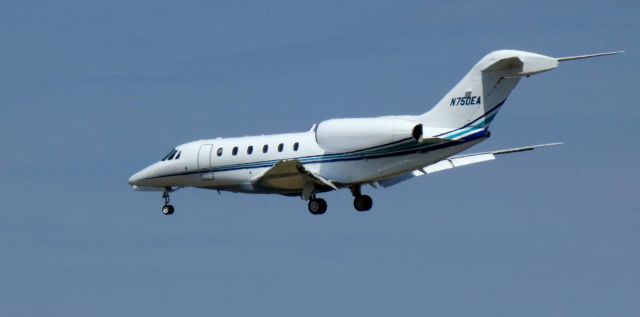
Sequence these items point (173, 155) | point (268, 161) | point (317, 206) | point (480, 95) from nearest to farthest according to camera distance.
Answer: point (480, 95) → point (317, 206) → point (268, 161) → point (173, 155)

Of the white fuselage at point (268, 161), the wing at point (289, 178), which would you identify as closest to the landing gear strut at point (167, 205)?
the white fuselage at point (268, 161)

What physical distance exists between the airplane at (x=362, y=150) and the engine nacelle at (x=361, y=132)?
3 cm

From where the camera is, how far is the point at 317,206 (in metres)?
73.0

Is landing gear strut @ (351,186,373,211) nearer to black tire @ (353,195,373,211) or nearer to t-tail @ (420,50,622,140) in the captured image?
black tire @ (353,195,373,211)

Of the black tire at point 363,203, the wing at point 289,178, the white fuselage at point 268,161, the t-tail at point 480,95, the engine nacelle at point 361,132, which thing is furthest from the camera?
the black tire at point 363,203

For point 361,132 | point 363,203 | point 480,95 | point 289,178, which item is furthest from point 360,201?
point 480,95

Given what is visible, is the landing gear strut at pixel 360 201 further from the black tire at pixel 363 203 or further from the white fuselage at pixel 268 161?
the white fuselage at pixel 268 161

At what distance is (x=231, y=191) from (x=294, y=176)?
4.48m

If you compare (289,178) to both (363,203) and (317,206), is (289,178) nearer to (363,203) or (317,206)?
(317,206)

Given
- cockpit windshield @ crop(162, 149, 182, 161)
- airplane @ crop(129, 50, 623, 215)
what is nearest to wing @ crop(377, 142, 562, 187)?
airplane @ crop(129, 50, 623, 215)

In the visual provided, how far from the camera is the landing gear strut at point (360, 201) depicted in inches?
2928

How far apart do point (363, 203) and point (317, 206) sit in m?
2.20

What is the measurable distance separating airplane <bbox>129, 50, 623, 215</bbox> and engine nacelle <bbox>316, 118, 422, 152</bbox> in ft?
0.11

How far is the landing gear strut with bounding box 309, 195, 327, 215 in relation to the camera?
73.0 metres
